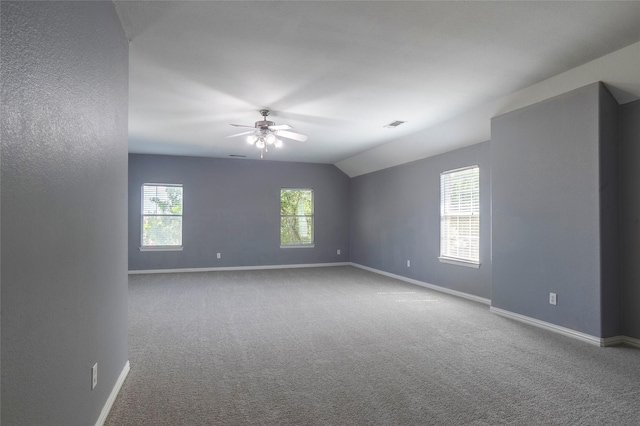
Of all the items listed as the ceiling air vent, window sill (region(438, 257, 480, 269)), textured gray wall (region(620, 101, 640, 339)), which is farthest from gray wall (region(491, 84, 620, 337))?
the ceiling air vent

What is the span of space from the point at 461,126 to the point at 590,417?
3823mm

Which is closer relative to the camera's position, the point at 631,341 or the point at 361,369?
the point at 361,369

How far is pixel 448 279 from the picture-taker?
5.95 meters

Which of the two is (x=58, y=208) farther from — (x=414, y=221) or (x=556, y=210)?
(x=414, y=221)

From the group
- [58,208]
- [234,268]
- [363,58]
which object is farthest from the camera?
[234,268]

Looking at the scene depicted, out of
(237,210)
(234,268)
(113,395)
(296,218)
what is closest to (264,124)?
(113,395)

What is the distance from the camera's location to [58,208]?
1478 millimetres

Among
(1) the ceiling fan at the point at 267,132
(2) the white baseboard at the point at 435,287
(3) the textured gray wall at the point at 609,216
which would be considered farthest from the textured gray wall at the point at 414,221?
(1) the ceiling fan at the point at 267,132

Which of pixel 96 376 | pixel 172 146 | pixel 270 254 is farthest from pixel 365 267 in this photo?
pixel 96 376

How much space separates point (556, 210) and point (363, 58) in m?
2.53

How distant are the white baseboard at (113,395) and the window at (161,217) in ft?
18.0

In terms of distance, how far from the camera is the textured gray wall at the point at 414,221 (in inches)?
208

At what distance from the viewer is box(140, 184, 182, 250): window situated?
7.89 metres

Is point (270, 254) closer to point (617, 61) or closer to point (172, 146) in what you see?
point (172, 146)
